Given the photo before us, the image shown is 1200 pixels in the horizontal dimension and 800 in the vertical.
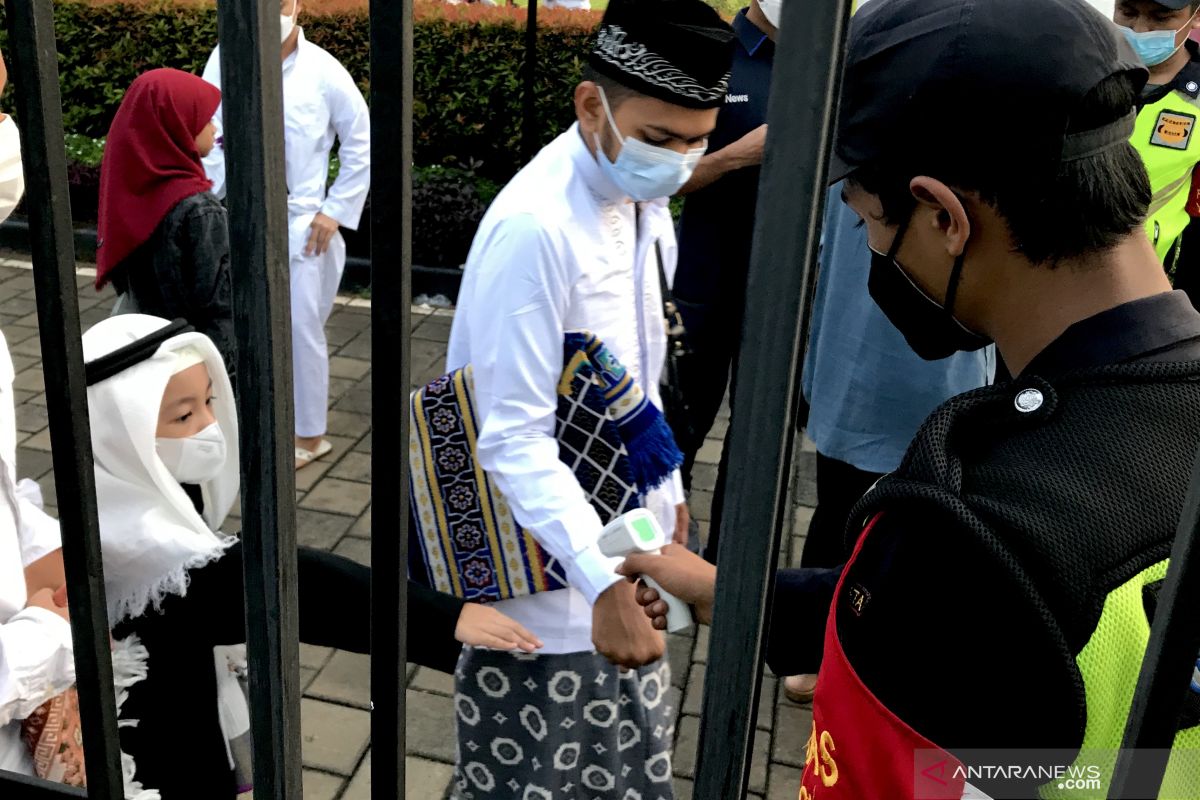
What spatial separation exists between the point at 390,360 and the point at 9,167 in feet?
4.08

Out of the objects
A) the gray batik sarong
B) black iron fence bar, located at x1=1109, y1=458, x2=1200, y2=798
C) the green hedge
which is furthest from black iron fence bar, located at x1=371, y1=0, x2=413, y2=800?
the green hedge

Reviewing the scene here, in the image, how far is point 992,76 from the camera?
A: 1215 millimetres

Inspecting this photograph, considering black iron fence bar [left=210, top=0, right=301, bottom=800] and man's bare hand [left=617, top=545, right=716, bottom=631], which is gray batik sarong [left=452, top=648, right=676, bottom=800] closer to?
man's bare hand [left=617, top=545, right=716, bottom=631]

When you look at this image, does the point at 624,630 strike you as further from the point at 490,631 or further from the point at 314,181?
the point at 314,181

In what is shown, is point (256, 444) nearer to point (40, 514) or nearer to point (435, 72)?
point (40, 514)

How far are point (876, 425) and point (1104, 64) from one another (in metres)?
2.07

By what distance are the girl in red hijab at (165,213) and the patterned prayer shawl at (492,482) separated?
1962 mm

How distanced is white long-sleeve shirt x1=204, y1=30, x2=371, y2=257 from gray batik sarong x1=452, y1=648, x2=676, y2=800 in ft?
10.3

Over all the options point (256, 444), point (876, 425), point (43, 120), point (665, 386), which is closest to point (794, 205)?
point (256, 444)

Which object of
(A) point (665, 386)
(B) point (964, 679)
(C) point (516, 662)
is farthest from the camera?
(A) point (665, 386)

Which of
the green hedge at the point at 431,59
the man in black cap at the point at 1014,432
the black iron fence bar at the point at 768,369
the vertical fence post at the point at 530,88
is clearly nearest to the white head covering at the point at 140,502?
the man in black cap at the point at 1014,432

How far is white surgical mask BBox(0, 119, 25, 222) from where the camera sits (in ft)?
6.11

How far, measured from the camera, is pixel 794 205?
805 millimetres


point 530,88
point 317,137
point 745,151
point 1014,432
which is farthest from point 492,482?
point 530,88
